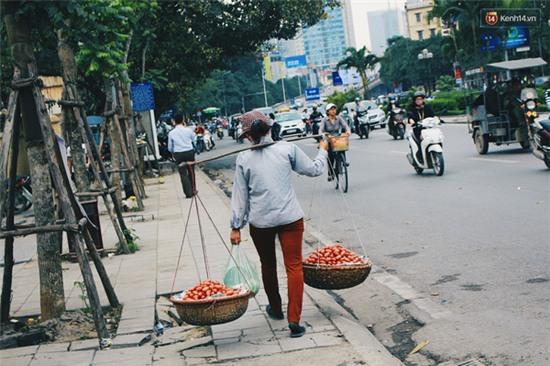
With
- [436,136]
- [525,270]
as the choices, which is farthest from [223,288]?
[436,136]

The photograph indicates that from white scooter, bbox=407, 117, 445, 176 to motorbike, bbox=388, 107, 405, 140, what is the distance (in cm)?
1459

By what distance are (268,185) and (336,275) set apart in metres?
0.95

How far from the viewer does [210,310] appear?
20.4 ft

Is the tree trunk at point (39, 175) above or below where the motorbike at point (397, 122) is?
above

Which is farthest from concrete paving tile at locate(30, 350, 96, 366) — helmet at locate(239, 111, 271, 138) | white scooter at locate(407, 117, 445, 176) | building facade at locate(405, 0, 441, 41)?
building facade at locate(405, 0, 441, 41)

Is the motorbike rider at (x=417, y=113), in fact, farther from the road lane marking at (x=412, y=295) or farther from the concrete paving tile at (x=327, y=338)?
the concrete paving tile at (x=327, y=338)

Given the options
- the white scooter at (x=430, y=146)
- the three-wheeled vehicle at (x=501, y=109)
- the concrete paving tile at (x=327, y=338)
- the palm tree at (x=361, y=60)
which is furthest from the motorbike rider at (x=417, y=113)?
the palm tree at (x=361, y=60)

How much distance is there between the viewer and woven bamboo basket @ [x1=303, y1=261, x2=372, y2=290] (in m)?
6.88

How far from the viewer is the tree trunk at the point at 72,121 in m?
11.1

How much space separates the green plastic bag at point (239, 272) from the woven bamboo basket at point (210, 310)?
491 millimetres

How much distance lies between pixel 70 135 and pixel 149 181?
16.6m

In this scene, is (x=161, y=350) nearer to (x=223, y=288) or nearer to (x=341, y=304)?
(x=223, y=288)

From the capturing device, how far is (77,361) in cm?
637

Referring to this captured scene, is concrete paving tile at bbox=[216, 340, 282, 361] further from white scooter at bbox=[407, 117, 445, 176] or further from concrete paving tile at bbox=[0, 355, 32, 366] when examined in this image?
white scooter at bbox=[407, 117, 445, 176]
